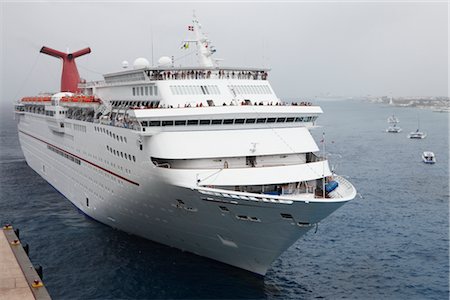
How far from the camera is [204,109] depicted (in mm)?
21797

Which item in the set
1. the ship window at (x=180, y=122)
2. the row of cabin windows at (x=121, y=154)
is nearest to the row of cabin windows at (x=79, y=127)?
the row of cabin windows at (x=121, y=154)

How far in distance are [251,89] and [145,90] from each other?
19.6ft

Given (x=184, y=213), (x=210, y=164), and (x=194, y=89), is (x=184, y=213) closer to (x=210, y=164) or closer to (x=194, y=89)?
(x=210, y=164)

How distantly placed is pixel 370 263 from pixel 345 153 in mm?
42427

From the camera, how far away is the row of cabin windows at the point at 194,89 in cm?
2434

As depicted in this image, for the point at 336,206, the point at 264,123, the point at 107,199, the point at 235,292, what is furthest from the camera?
the point at 107,199

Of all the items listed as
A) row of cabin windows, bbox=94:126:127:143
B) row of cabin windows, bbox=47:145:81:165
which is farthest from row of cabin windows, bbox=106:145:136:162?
row of cabin windows, bbox=47:145:81:165

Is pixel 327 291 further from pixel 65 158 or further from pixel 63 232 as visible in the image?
pixel 65 158

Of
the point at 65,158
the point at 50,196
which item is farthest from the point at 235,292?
the point at 50,196

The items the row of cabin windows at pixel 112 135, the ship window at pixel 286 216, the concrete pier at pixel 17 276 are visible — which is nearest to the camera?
the concrete pier at pixel 17 276

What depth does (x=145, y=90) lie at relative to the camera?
85.0 ft

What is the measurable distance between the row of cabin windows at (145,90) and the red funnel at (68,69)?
2877 centimetres

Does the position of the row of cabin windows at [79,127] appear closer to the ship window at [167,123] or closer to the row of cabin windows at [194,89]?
the row of cabin windows at [194,89]

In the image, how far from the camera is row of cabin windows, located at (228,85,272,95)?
2552cm
